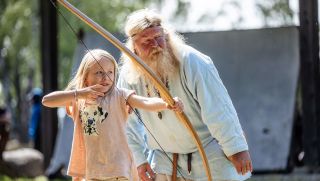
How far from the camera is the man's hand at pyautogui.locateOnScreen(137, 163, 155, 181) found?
606 centimetres

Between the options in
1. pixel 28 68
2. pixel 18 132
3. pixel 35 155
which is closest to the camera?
pixel 35 155

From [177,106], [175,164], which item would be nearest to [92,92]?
[177,106]

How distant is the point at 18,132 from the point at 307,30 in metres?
21.2

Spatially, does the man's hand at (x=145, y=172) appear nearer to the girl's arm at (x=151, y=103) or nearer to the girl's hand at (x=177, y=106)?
the girl's arm at (x=151, y=103)

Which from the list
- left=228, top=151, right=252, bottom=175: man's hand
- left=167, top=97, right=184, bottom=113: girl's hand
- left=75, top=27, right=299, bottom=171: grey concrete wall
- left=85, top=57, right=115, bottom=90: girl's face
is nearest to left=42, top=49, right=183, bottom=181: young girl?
left=85, top=57, right=115, bottom=90: girl's face

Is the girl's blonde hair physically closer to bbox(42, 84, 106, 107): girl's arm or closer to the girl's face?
the girl's face

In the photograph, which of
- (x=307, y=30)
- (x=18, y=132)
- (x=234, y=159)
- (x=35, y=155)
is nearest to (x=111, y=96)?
(x=234, y=159)

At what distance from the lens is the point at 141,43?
228 inches

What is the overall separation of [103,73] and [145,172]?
2.52 feet

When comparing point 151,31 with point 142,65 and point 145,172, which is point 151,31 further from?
→ point 145,172

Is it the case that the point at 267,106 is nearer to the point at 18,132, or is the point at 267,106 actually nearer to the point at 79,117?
the point at 79,117

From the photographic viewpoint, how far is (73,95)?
216 inches

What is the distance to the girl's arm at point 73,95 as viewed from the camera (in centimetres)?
548

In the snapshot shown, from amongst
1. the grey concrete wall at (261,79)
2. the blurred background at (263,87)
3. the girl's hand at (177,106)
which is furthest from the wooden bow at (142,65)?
the grey concrete wall at (261,79)
